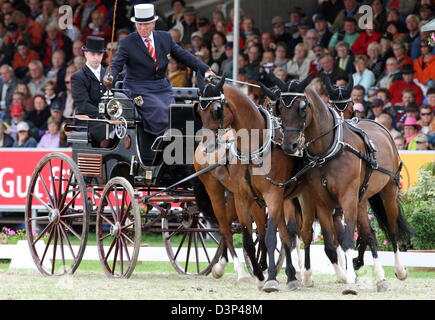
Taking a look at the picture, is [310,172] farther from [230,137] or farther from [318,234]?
[318,234]

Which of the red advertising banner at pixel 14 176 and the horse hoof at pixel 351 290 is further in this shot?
the red advertising banner at pixel 14 176

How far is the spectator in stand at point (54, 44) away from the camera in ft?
61.4

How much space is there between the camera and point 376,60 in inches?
619

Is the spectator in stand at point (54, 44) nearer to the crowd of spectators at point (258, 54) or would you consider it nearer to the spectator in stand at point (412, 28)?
the crowd of spectators at point (258, 54)

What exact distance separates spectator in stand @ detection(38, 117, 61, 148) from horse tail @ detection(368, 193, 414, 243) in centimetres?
684

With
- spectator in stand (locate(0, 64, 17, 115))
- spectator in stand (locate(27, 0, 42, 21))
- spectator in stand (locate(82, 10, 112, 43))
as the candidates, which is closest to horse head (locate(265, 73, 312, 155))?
spectator in stand (locate(82, 10, 112, 43))

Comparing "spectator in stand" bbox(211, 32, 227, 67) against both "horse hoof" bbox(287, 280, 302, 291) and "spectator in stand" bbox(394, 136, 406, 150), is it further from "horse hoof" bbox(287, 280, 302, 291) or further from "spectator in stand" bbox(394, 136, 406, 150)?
"horse hoof" bbox(287, 280, 302, 291)

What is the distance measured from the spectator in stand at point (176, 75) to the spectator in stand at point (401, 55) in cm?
330

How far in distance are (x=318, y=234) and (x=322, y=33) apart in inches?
183

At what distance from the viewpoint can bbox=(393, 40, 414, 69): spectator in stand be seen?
15453 millimetres

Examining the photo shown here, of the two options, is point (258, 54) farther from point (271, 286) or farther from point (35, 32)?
point (271, 286)

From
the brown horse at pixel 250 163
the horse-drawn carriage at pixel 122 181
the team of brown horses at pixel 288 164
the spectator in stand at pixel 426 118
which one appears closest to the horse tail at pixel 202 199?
the horse-drawn carriage at pixel 122 181

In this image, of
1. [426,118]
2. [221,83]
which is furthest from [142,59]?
[426,118]
